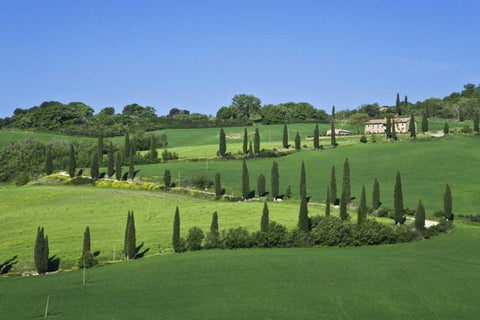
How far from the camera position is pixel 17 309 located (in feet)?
185

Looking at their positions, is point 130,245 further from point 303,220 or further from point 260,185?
point 260,185

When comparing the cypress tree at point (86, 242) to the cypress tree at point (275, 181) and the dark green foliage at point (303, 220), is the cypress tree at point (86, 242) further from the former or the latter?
the cypress tree at point (275, 181)

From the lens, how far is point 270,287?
5916 cm

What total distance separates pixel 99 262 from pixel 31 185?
59.2 meters

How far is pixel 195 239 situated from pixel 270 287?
2253 centimetres

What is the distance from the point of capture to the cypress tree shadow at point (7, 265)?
74750 millimetres

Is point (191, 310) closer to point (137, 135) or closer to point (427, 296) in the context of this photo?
point (427, 296)

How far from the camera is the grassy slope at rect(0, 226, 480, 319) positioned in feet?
174

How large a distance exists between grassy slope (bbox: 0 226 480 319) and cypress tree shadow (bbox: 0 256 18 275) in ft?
14.0

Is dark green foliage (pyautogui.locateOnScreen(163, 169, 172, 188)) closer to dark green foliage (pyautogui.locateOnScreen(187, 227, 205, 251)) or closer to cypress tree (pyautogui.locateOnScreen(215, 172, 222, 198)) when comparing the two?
cypress tree (pyautogui.locateOnScreen(215, 172, 222, 198))

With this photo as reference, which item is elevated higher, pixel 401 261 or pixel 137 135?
pixel 137 135

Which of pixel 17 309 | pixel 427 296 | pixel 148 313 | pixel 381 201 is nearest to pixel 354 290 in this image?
pixel 427 296

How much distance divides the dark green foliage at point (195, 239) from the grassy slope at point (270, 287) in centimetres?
374

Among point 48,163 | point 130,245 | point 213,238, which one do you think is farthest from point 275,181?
point 48,163
